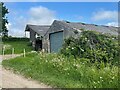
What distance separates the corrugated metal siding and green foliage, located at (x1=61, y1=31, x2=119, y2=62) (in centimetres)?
1060

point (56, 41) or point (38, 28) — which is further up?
point (38, 28)

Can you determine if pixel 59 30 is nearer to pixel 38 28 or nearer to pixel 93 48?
pixel 93 48

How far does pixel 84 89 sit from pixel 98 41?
900 centimetres

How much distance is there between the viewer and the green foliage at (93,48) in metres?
16.5

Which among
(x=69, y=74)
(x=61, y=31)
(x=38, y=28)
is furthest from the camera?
(x=38, y=28)

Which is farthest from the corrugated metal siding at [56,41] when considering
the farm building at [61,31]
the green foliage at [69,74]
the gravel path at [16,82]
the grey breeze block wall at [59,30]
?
the gravel path at [16,82]

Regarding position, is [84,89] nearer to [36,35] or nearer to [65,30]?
[65,30]

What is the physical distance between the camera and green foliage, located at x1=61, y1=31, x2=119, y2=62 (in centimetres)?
1652

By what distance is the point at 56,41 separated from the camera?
100ft

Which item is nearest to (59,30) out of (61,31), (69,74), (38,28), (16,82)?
(61,31)

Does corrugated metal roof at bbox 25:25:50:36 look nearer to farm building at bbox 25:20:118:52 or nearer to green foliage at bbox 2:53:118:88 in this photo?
farm building at bbox 25:20:118:52

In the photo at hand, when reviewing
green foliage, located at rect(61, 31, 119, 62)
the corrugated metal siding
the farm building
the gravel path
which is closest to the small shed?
the farm building

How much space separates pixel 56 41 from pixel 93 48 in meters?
13.3

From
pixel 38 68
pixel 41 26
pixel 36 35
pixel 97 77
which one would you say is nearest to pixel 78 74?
pixel 97 77
